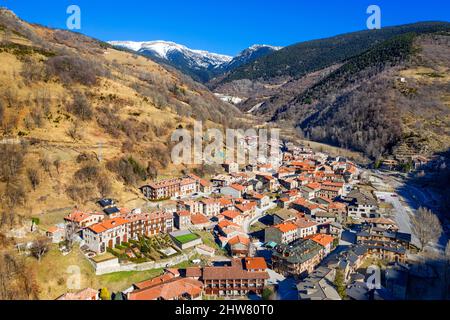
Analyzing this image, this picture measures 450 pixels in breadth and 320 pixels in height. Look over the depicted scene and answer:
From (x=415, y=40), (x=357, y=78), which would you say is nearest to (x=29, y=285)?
(x=357, y=78)

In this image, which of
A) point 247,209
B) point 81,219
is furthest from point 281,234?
point 81,219

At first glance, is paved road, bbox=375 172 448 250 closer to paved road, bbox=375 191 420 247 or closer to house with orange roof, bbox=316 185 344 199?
paved road, bbox=375 191 420 247

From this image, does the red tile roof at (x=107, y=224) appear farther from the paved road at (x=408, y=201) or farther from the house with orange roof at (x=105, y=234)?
the paved road at (x=408, y=201)

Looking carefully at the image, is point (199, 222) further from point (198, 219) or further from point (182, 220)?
point (182, 220)

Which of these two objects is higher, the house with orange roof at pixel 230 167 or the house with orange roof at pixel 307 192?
the house with orange roof at pixel 230 167

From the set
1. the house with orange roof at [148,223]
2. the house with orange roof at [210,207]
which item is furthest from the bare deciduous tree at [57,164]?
the house with orange roof at [210,207]

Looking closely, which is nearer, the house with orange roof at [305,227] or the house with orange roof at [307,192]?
the house with orange roof at [305,227]
